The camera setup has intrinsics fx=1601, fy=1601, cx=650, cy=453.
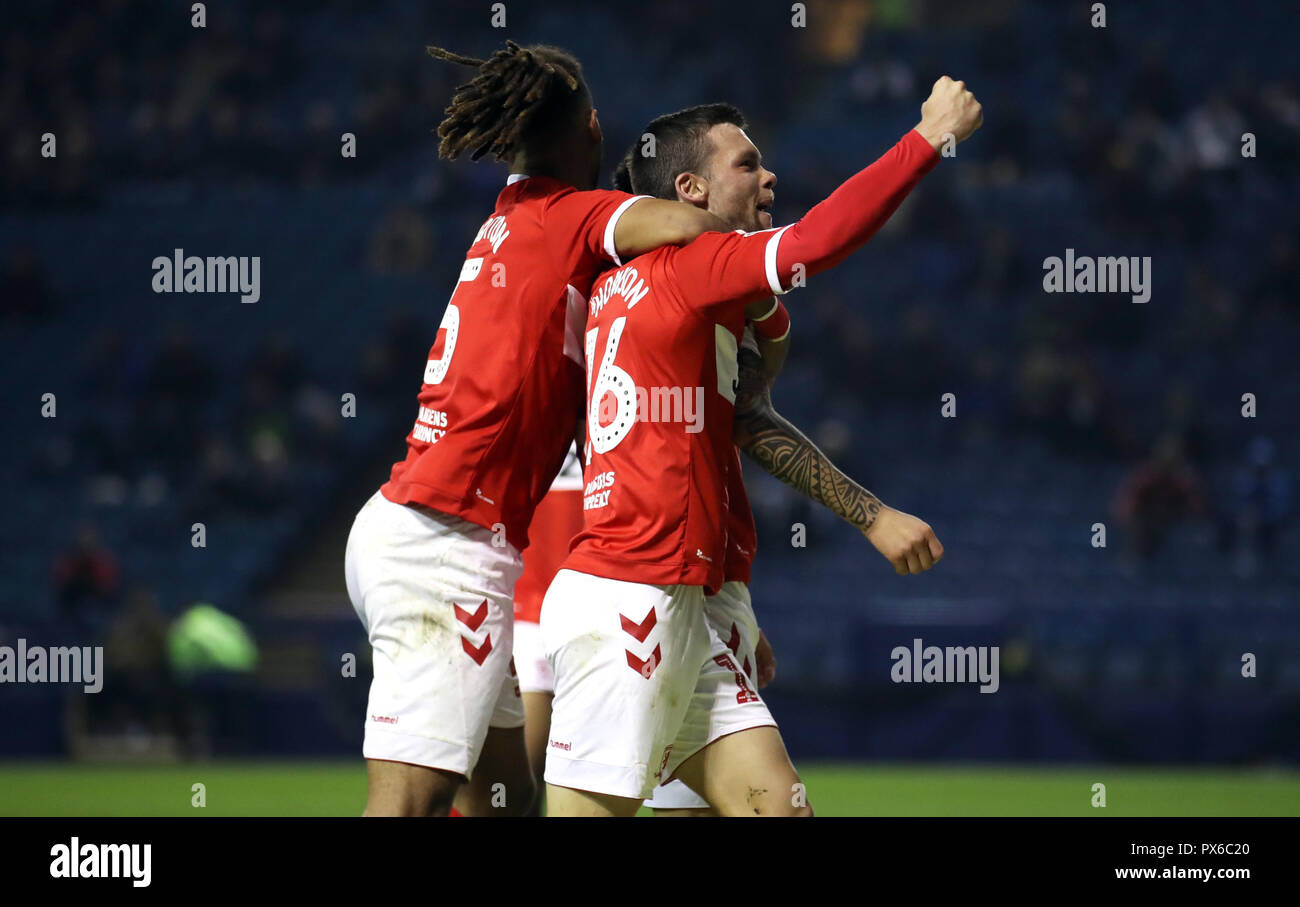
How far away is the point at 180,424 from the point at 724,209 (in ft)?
45.0

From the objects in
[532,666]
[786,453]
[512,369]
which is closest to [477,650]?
[512,369]

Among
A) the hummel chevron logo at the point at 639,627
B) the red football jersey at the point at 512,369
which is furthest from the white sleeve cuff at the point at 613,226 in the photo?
the hummel chevron logo at the point at 639,627

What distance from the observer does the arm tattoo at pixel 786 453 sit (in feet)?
13.2

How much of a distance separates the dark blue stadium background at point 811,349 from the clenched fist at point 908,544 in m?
8.56

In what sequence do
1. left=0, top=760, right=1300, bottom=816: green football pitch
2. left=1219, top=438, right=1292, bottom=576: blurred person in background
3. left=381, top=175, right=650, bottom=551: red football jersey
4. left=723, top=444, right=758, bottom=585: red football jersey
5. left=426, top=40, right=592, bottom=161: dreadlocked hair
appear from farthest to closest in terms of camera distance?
left=1219, top=438, right=1292, bottom=576: blurred person in background
left=0, top=760, right=1300, bottom=816: green football pitch
left=723, top=444, right=758, bottom=585: red football jersey
left=426, top=40, right=592, bottom=161: dreadlocked hair
left=381, top=175, right=650, bottom=551: red football jersey

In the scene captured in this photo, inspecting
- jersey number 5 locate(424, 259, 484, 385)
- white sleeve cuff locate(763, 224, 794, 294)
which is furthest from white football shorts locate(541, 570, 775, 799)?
white sleeve cuff locate(763, 224, 794, 294)

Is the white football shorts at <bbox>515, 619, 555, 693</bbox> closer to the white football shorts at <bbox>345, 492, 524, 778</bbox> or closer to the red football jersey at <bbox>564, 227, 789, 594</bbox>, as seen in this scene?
the white football shorts at <bbox>345, 492, 524, 778</bbox>

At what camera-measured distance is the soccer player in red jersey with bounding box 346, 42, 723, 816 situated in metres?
3.91

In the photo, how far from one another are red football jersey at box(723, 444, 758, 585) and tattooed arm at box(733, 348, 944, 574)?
9 cm

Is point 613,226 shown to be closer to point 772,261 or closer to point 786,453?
point 772,261

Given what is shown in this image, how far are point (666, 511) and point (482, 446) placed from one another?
1.72 feet

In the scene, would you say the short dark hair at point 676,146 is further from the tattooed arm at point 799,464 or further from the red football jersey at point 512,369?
the tattooed arm at point 799,464

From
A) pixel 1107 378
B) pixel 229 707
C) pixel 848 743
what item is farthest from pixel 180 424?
pixel 1107 378

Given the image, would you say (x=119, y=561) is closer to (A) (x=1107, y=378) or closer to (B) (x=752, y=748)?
(A) (x=1107, y=378)
